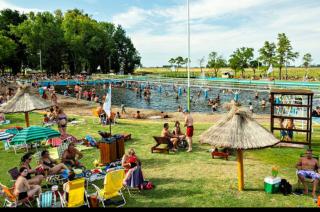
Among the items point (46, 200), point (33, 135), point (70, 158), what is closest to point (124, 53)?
point (33, 135)

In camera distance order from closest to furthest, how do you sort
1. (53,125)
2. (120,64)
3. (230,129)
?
(230,129) → (53,125) → (120,64)

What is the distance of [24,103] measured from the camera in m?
15.8

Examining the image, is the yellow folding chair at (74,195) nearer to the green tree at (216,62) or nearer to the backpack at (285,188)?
the backpack at (285,188)

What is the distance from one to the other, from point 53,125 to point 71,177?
12084 mm

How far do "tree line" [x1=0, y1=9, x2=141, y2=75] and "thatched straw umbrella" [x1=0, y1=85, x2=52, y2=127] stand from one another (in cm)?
5510

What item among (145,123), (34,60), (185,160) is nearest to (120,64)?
(34,60)

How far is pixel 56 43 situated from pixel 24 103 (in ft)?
233

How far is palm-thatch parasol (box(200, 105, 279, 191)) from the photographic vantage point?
30.4 feet

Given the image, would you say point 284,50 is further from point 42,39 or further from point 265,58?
point 42,39

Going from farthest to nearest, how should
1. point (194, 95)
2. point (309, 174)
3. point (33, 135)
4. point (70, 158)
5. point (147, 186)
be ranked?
point (194, 95)
point (33, 135)
point (70, 158)
point (147, 186)
point (309, 174)

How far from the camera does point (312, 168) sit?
944 centimetres

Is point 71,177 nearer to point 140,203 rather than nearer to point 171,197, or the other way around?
point 140,203

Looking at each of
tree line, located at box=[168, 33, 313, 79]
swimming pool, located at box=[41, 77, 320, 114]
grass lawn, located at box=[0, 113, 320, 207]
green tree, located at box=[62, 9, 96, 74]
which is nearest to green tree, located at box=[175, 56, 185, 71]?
tree line, located at box=[168, 33, 313, 79]

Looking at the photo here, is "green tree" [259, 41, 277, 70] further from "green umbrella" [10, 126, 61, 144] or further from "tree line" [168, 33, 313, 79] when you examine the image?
"green umbrella" [10, 126, 61, 144]
